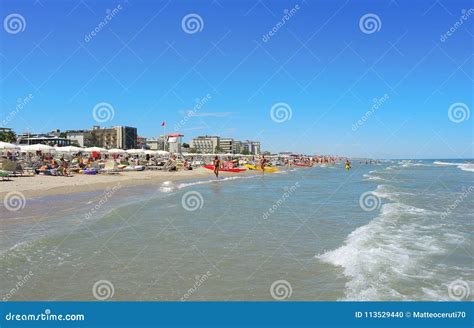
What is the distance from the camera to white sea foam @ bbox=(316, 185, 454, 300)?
6.95 m

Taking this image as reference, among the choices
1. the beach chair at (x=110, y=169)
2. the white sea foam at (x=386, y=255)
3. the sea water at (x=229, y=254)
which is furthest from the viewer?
the beach chair at (x=110, y=169)

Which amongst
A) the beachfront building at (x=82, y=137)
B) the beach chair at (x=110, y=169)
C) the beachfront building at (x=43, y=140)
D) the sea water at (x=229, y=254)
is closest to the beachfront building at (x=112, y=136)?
the beachfront building at (x=82, y=137)

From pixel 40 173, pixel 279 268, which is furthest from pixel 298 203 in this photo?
pixel 40 173

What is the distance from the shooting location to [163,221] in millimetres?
13586

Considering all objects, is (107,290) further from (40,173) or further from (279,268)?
(40,173)

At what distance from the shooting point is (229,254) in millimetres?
8984

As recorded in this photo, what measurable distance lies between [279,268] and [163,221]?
661 cm

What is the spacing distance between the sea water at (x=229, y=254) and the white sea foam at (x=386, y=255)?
1.0 inches

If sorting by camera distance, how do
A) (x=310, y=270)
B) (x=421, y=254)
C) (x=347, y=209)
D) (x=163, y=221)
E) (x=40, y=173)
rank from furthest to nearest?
(x=40, y=173), (x=347, y=209), (x=163, y=221), (x=421, y=254), (x=310, y=270)

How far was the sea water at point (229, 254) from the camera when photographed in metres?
6.73

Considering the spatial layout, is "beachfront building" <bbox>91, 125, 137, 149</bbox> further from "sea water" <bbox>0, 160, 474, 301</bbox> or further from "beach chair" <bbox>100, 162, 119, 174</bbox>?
"sea water" <bbox>0, 160, 474, 301</bbox>

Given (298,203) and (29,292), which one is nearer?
(29,292)

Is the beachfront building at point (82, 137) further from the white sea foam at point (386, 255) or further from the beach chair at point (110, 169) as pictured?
the white sea foam at point (386, 255)

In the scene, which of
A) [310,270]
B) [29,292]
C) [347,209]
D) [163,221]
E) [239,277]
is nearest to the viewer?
[29,292]
